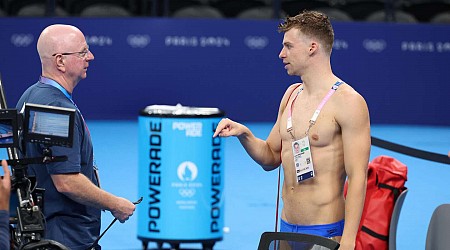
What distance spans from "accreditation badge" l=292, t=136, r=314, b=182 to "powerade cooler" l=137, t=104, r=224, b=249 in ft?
7.87

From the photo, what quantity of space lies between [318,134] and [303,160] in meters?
0.16

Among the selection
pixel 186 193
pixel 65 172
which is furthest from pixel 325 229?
pixel 186 193

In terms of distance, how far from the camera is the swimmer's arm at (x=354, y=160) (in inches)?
180

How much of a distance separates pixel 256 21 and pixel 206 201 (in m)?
7.05

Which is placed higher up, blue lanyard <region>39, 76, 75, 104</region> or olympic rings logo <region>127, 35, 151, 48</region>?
blue lanyard <region>39, 76, 75, 104</region>

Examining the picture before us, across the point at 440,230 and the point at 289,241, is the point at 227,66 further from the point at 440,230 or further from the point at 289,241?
the point at 289,241

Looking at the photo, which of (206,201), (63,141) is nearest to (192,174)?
(206,201)

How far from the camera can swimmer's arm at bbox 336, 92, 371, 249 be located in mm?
4574

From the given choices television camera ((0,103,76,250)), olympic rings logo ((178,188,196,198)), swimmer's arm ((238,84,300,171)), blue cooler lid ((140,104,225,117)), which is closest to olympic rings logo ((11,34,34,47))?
blue cooler lid ((140,104,225,117))

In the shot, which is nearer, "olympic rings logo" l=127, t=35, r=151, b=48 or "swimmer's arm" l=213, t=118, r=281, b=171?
"swimmer's arm" l=213, t=118, r=281, b=171

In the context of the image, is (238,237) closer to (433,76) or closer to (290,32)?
(290,32)

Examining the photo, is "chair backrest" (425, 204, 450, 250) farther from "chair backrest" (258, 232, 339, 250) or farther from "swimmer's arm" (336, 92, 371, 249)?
"chair backrest" (258, 232, 339, 250)

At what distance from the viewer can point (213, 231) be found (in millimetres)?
7234

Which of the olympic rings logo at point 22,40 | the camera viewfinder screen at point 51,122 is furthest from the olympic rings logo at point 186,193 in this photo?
the olympic rings logo at point 22,40
